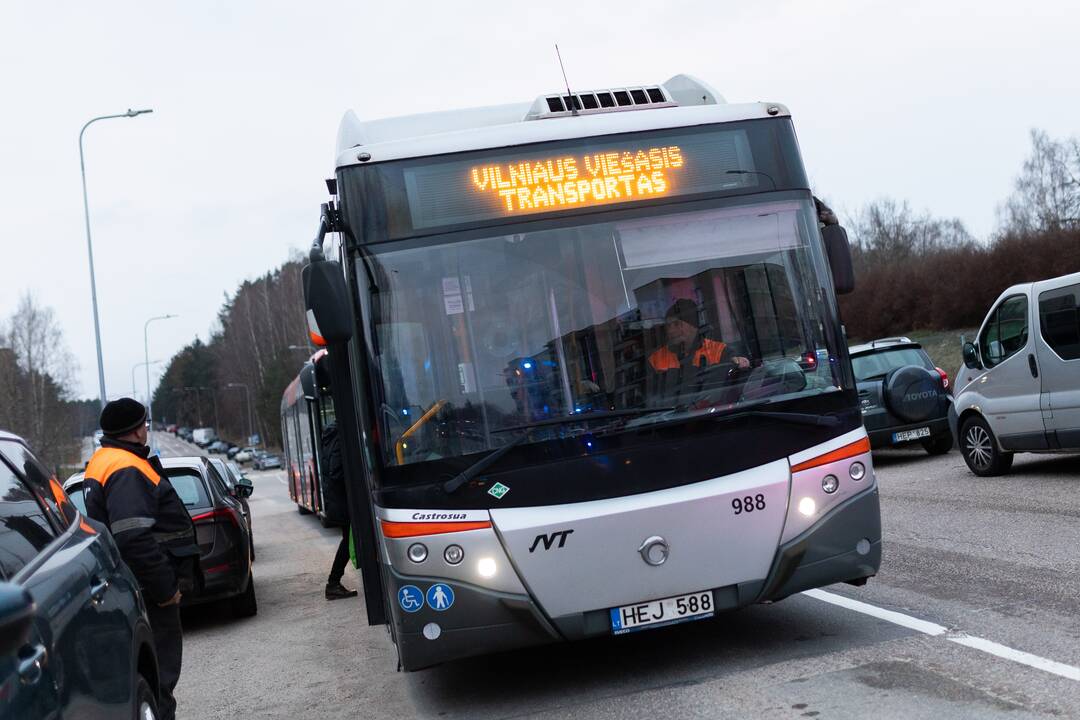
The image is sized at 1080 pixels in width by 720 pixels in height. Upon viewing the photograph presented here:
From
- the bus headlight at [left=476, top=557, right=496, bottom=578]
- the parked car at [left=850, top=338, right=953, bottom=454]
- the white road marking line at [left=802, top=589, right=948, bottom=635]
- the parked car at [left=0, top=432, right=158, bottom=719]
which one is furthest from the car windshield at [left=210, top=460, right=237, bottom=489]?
the parked car at [left=0, top=432, right=158, bottom=719]

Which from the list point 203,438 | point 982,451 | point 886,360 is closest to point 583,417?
point 982,451

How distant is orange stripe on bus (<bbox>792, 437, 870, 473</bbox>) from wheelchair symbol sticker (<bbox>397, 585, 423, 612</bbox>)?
6.81 feet

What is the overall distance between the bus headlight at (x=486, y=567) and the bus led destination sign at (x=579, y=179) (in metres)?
1.87

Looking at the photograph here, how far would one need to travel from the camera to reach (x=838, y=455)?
6812mm

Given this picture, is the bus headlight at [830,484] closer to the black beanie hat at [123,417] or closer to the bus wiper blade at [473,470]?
the bus wiper blade at [473,470]

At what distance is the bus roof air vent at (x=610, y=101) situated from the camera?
7695mm

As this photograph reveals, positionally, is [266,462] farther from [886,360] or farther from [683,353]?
[683,353]

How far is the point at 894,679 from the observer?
6062 millimetres

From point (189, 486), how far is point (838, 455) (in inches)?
269

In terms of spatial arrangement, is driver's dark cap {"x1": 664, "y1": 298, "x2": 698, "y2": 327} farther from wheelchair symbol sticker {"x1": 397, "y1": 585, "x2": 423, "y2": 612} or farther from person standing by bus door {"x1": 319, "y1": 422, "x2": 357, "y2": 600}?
person standing by bus door {"x1": 319, "y1": 422, "x2": 357, "y2": 600}

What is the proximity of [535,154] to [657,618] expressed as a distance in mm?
2618

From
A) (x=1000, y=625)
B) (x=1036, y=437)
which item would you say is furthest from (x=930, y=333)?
(x=1000, y=625)

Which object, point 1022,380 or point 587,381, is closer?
point 587,381

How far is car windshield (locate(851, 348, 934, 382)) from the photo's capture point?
19.2 metres
